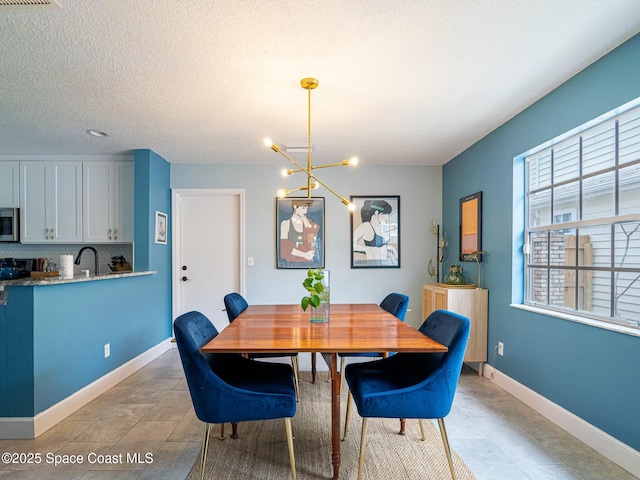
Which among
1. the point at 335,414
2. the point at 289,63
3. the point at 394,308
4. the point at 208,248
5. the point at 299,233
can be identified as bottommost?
the point at 335,414

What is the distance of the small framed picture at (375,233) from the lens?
4.35 meters

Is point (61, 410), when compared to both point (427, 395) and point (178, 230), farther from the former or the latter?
point (427, 395)

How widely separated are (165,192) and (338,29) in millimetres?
3262

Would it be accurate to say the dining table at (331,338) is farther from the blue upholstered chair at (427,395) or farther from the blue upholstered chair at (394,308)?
the blue upholstered chair at (394,308)

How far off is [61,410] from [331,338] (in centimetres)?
212

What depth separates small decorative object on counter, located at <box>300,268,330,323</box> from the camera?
209 centimetres

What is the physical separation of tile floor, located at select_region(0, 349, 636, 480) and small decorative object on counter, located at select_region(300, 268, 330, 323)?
42.7 inches

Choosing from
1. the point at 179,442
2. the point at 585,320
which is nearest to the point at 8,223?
the point at 179,442

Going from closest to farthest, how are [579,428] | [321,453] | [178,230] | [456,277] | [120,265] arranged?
[321,453]
[579,428]
[456,277]
[120,265]
[178,230]

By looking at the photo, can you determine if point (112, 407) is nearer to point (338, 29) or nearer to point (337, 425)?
point (337, 425)

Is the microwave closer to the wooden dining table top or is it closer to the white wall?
the white wall

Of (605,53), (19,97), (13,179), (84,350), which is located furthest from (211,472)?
(13,179)

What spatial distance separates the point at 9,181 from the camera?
396 cm

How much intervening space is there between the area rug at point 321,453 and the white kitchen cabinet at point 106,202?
2.81m
